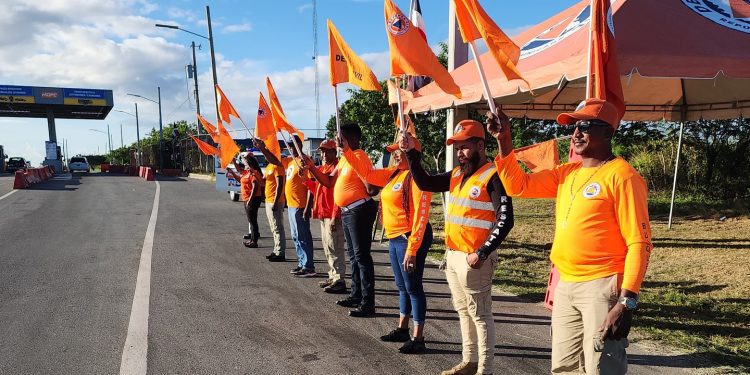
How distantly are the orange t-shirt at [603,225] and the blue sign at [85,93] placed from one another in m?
55.6

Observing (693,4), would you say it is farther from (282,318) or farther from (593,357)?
(282,318)

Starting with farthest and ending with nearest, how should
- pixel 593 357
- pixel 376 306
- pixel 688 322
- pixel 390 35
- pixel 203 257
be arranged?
pixel 203 257 < pixel 376 306 < pixel 688 322 < pixel 390 35 < pixel 593 357

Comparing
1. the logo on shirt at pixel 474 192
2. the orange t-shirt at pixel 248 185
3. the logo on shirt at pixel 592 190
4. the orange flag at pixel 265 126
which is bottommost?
the orange t-shirt at pixel 248 185

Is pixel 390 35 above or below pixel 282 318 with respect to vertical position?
above

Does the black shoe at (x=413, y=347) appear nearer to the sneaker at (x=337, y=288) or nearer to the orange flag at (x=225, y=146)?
the sneaker at (x=337, y=288)

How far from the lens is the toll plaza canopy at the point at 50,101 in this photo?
46.6 metres

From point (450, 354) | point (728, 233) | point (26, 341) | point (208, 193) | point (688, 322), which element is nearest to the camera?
point (450, 354)

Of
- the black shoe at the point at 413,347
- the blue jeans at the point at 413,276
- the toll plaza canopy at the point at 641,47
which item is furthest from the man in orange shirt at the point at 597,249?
the toll plaza canopy at the point at 641,47

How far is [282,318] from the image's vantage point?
17.3 feet

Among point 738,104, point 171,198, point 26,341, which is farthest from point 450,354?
point 171,198

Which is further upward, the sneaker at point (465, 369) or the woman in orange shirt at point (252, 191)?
the woman in orange shirt at point (252, 191)

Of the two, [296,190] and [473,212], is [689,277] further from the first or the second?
[296,190]

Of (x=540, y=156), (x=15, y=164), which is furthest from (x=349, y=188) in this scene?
(x=15, y=164)

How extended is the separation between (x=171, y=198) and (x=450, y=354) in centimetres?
1608
